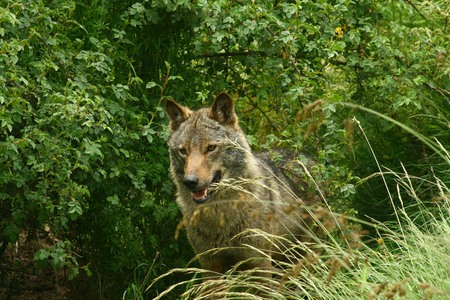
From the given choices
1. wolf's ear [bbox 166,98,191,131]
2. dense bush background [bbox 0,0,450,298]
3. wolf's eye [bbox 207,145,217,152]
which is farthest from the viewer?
wolf's ear [bbox 166,98,191,131]

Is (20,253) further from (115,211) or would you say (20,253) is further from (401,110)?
(401,110)

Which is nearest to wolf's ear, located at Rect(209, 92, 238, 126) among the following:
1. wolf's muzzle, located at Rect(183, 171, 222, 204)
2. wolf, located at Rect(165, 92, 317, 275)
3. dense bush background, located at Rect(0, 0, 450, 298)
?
wolf, located at Rect(165, 92, 317, 275)

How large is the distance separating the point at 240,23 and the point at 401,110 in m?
1.72

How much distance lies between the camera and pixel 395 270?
4461 millimetres

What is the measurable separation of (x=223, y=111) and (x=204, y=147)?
1.17 feet

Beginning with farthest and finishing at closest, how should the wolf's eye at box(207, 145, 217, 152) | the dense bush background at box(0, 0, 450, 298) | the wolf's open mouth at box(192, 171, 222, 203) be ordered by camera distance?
1. the wolf's eye at box(207, 145, 217, 152)
2. the wolf's open mouth at box(192, 171, 222, 203)
3. the dense bush background at box(0, 0, 450, 298)

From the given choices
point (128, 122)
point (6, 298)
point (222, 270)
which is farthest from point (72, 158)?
point (6, 298)

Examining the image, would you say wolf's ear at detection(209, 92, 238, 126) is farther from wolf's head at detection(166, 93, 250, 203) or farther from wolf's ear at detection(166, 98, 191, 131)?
wolf's ear at detection(166, 98, 191, 131)

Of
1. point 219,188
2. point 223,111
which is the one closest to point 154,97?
point 223,111

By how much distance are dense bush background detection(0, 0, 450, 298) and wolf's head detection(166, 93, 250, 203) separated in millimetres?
195

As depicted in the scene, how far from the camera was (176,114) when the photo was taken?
6.26 m

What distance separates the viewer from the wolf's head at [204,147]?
18.9ft

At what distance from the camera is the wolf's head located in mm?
5770

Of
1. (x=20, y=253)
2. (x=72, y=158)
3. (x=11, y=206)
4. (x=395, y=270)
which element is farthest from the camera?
(x=20, y=253)
